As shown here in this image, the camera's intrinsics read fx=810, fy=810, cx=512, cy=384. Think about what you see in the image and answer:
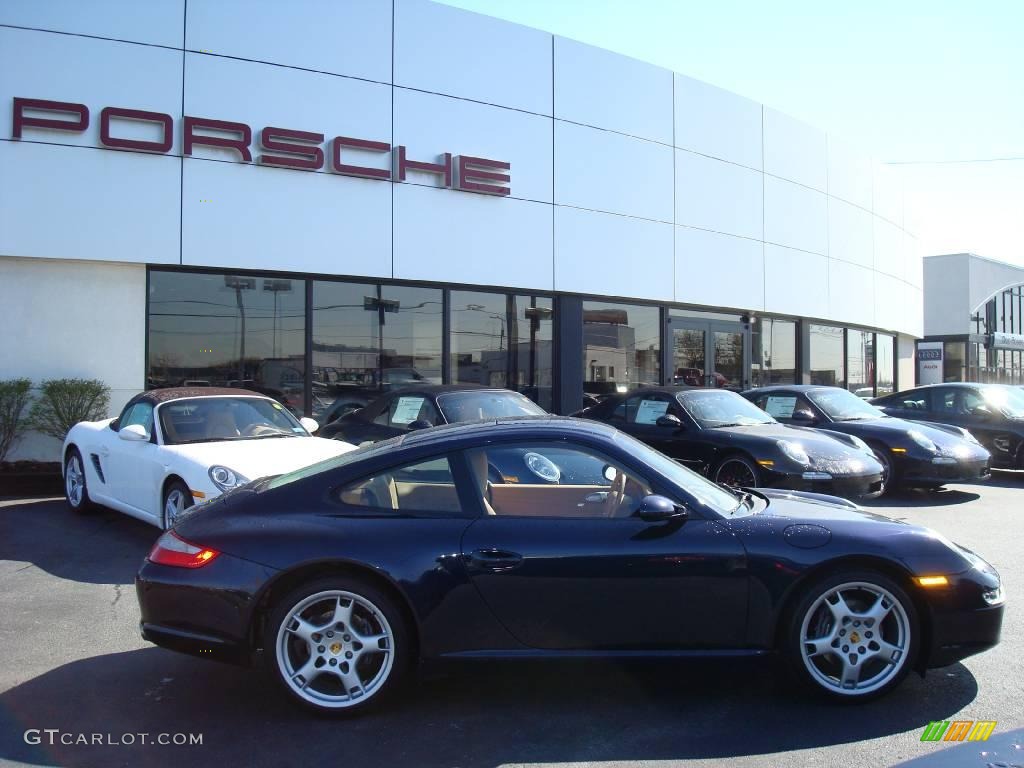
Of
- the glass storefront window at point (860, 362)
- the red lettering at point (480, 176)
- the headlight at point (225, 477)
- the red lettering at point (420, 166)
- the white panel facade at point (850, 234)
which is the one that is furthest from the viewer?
the glass storefront window at point (860, 362)

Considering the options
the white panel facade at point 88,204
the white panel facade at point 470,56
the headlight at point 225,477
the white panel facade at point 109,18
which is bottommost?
the headlight at point 225,477

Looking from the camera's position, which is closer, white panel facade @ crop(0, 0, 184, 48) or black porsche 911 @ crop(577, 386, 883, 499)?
black porsche 911 @ crop(577, 386, 883, 499)

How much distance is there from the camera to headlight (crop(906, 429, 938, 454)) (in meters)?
10.1

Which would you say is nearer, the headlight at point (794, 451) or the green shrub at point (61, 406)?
the headlight at point (794, 451)

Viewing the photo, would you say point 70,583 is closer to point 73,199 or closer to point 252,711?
point 252,711

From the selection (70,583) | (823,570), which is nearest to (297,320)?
(70,583)

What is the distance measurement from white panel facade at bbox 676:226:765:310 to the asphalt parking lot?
42.0 feet

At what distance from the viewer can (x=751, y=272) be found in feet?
60.5

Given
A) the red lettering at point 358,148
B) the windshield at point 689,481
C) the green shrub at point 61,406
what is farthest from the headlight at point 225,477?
the red lettering at point 358,148

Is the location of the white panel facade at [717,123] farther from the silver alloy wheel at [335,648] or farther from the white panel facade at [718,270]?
the silver alloy wheel at [335,648]

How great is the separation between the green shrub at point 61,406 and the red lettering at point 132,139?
338cm

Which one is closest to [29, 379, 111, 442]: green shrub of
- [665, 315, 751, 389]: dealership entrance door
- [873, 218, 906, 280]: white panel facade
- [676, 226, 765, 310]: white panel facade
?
[665, 315, 751, 389]: dealership entrance door

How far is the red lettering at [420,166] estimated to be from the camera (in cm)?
1320

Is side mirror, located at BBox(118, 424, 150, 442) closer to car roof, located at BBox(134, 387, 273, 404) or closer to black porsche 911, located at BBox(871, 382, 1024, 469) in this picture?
car roof, located at BBox(134, 387, 273, 404)
